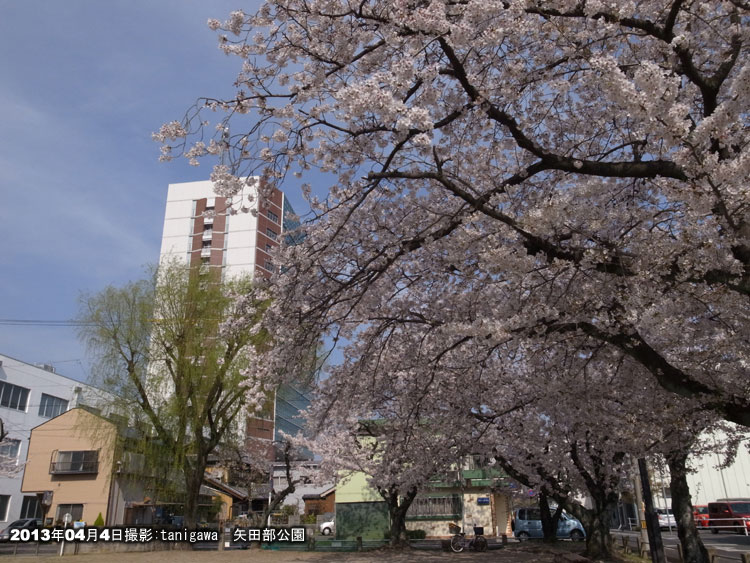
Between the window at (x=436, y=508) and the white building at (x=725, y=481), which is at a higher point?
the white building at (x=725, y=481)

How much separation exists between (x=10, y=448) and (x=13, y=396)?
11.0 ft

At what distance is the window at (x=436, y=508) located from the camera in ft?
103

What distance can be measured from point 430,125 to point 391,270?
3.94 metres

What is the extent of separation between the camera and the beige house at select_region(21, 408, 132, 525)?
28984 millimetres

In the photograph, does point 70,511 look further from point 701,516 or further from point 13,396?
point 701,516

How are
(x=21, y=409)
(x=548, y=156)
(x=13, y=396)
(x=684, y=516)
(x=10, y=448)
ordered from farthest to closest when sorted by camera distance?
1. (x=21, y=409)
2. (x=13, y=396)
3. (x=10, y=448)
4. (x=684, y=516)
5. (x=548, y=156)

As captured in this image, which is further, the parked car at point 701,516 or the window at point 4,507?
the window at point 4,507

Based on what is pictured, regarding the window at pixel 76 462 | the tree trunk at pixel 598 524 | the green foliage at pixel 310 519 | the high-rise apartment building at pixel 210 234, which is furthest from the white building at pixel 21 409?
the tree trunk at pixel 598 524

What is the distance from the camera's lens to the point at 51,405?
1547 inches

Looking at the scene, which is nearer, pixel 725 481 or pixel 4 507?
pixel 4 507

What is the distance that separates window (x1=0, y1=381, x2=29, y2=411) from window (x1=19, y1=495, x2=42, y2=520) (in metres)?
Answer: 6.00

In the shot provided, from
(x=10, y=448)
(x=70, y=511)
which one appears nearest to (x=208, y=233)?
(x=10, y=448)

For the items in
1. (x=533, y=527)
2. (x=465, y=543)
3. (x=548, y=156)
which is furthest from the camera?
(x=533, y=527)

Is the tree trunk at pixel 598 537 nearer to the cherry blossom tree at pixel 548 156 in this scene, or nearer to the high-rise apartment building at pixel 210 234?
the cherry blossom tree at pixel 548 156
